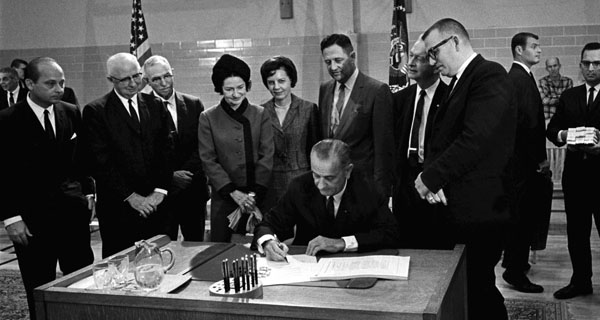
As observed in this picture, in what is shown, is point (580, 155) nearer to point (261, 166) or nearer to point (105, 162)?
point (261, 166)

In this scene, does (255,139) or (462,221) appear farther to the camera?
(255,139)

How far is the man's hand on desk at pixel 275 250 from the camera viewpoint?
2631mm

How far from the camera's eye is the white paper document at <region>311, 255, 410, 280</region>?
7.55 feet

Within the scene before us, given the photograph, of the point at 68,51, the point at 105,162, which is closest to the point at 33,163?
the point at 105,162

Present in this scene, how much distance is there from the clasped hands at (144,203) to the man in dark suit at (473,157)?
1560 millimetres

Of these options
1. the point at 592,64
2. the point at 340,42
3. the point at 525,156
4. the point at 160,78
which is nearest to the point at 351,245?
the point at 340,42

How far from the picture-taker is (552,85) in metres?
7.09

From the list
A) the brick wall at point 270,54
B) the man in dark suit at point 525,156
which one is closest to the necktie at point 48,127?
the man in dark suit at point 525,156

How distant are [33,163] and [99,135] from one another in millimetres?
402

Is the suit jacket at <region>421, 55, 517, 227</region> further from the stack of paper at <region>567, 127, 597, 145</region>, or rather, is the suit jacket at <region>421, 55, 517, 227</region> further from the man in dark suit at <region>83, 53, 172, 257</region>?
the man in dark suit at <region>83, 53, 172, 257</region>

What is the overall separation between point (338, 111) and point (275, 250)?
138 cm

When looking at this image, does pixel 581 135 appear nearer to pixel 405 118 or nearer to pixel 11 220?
pixel 405 118

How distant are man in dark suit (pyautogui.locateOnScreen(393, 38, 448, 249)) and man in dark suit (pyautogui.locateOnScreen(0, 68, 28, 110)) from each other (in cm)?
497

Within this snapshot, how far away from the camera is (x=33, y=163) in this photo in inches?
135
